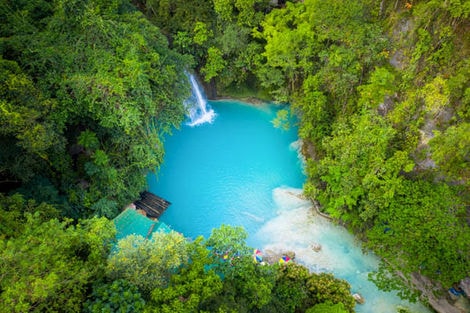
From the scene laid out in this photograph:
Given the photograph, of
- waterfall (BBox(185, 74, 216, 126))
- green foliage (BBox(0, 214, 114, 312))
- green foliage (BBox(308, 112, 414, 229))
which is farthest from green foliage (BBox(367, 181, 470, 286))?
waterfall (BBox(185, 74, 216, 126))

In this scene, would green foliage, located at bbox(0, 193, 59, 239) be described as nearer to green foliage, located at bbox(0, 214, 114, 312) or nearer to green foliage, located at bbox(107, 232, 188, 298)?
green foliage, located at bbox(0, 214, 114, 312)

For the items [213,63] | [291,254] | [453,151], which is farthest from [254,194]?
[453,151]

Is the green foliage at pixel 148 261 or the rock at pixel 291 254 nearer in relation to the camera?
the green foliage at pixel 148 261

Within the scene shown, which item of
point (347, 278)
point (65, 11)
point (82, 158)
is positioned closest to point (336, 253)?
point (347, 278)

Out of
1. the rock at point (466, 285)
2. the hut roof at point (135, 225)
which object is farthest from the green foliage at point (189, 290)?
the rock at point (466, 285)

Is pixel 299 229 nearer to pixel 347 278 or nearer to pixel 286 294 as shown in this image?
pixel 347 278

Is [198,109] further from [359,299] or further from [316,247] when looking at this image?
[359,299]

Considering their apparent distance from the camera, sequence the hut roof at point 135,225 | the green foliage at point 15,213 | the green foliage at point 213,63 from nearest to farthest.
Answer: the green foliage at point 15,213 < the hut roof at point 135,225 < the green foliage at point 213,63

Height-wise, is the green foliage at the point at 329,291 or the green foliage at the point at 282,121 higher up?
the green foliage at the point at 282,121

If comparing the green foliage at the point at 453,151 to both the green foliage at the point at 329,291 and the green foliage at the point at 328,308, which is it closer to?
the green foliage at the point at 329,291
